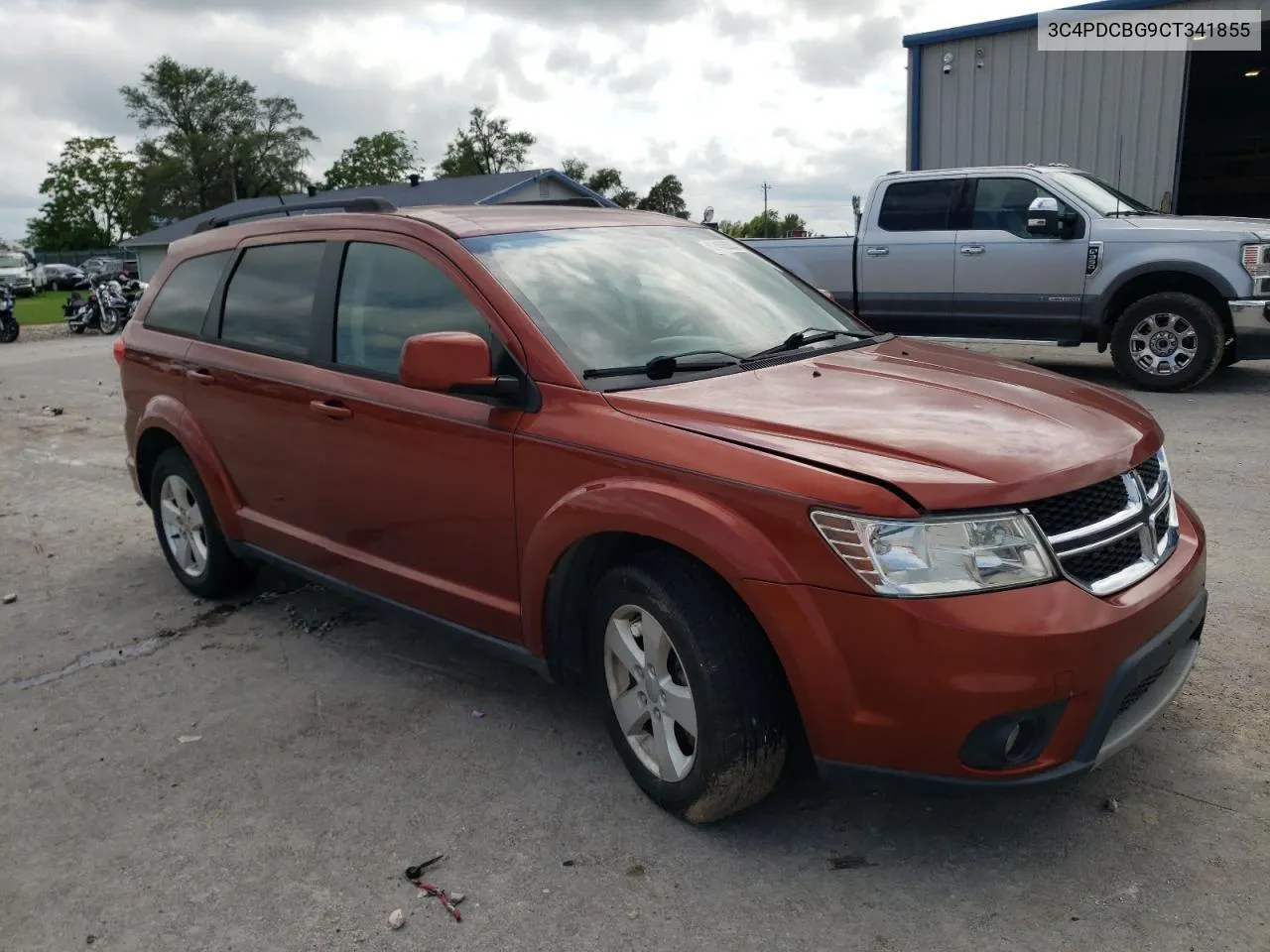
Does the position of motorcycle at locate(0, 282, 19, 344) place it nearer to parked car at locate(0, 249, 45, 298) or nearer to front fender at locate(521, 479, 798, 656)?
front fender at locate(521, 479, 798, 656)

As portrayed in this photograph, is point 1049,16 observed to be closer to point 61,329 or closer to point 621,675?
point 621,675

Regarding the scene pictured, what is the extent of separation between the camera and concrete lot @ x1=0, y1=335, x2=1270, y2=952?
2.58m

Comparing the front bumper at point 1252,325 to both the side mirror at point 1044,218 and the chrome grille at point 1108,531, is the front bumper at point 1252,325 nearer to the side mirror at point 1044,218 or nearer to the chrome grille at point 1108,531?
the side mirror at point 1044,218

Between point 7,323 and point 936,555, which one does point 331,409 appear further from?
point 7,323

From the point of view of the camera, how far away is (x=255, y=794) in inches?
129

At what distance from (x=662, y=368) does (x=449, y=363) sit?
2.09ft

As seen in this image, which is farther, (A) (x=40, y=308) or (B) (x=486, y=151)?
(B) (x=486, y=151)

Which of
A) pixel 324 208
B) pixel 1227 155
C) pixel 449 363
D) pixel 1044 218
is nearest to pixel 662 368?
pixel 449 363

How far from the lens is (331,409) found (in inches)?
152

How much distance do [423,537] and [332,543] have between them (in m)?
0.62

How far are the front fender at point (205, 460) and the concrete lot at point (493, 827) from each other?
21.7 inches

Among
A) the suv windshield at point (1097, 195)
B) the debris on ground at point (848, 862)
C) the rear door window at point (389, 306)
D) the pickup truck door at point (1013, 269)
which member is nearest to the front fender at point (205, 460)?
the rear door window at point (389, 306)

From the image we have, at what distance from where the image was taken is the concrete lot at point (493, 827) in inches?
101

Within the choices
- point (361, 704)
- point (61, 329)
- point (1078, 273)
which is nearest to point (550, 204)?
point (361, 704)
